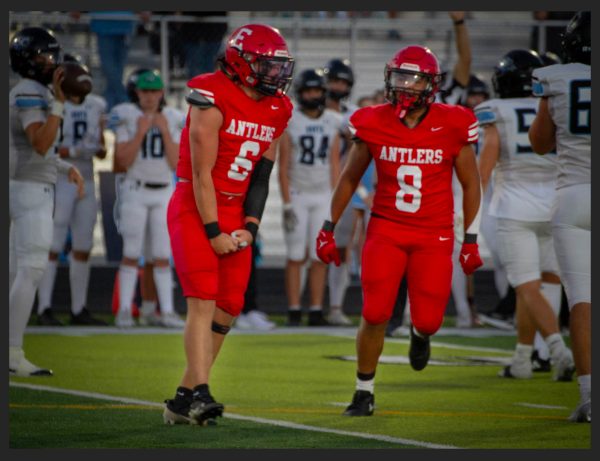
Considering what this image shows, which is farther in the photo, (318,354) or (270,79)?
(318,354)

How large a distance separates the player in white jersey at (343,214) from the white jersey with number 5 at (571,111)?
5359mm

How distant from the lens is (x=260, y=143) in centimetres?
650

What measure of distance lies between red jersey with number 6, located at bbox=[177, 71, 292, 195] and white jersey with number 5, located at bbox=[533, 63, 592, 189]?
1.28m

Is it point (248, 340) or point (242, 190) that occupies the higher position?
point (242, 190)

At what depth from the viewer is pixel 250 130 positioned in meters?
6.43

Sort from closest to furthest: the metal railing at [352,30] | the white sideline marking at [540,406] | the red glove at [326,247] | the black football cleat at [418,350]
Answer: the red glove at [326,247], the white sideline marking at [540,406], the black football cleat at [418,350], the metal railing at [352,30]

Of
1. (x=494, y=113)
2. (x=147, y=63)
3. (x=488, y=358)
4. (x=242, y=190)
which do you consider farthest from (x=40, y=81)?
(x=147, y=63)

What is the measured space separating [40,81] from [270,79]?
236 centimetres

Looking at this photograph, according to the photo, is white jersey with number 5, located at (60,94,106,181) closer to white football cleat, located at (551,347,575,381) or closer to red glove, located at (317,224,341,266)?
white football cleat, located at (551,347,575,381)

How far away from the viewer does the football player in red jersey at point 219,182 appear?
6305mm

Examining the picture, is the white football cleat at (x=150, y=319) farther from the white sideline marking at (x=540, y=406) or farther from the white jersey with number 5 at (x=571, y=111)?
the white jersey with number 5 at (x=571, y=111)

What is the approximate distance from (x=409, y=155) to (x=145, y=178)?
199 inches

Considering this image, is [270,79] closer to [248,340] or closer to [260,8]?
[260,8]

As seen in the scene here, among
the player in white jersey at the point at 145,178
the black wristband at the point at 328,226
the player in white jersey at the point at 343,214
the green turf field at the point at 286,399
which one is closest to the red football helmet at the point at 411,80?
the black wristband at the point at 328,226
